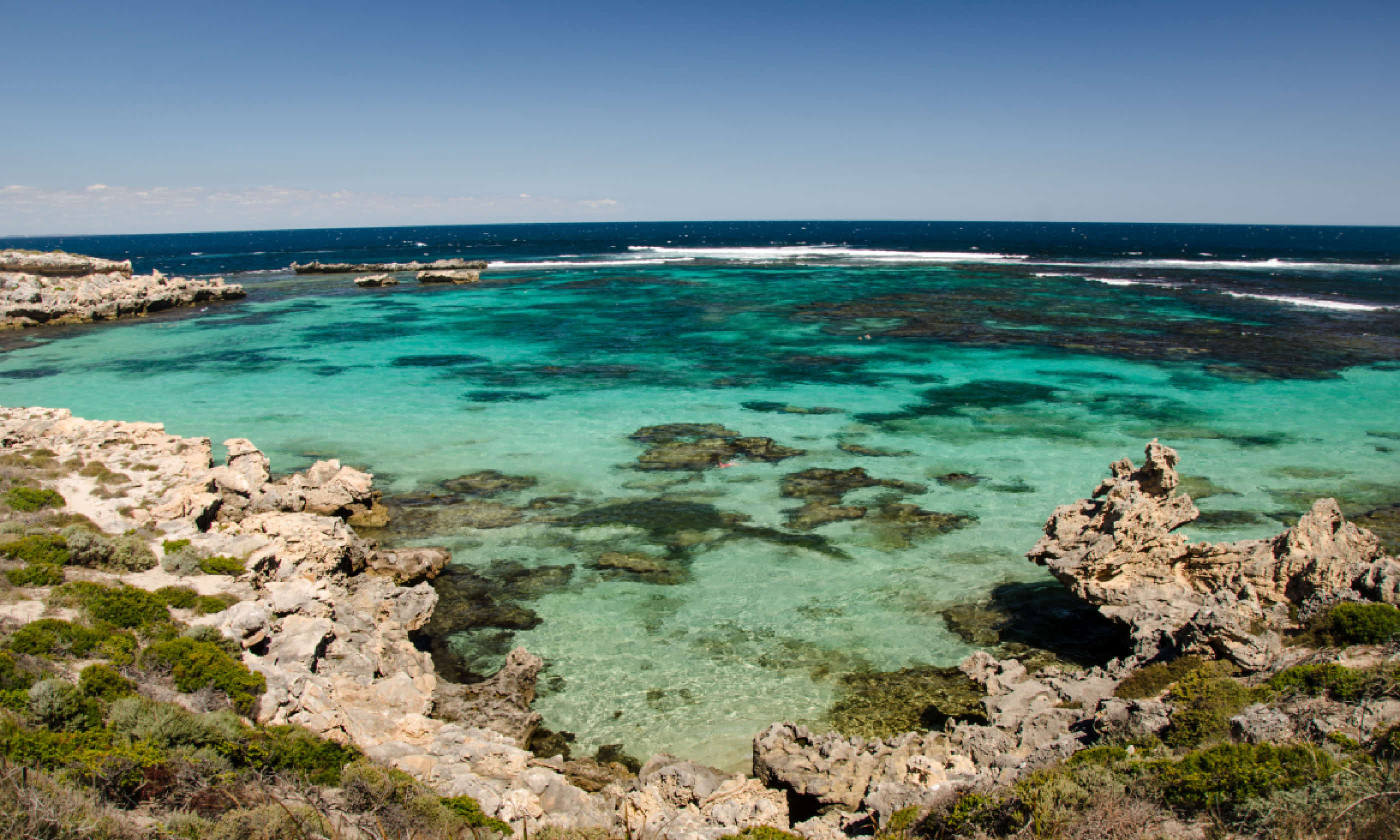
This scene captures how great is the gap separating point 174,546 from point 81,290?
186ft

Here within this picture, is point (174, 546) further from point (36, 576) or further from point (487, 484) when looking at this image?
point (487, 484)

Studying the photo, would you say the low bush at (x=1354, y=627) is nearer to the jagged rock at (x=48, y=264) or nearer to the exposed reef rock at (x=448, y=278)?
the exposed reef rock at (x=448, y=278)

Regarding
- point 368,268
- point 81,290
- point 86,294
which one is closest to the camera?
point 86,294

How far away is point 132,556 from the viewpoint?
11086mm

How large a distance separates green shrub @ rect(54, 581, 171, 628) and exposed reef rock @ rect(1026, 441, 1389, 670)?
43.8 feet

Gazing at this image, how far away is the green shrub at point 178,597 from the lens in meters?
10.2

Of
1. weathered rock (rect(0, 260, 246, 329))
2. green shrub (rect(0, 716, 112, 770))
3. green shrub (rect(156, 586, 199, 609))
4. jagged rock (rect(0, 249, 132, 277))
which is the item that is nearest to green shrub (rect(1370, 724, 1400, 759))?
green shrub (rect(0, 716, 112, 770))

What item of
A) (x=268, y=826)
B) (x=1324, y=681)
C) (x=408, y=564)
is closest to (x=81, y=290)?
(x=408, y=564)

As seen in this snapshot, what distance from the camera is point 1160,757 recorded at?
7191 millimetres

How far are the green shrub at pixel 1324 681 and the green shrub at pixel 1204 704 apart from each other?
0.24m

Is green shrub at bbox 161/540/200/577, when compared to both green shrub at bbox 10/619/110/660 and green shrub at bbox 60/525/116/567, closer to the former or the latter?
green shrub at bbox 60/525/116/567

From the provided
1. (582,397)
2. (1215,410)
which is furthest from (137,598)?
(1215,410)

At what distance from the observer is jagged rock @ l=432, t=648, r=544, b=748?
35.1 ft

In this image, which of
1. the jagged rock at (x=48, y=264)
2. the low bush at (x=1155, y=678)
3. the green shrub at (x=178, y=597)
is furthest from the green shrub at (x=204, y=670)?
the jagged rock at (x=48, y=264)
